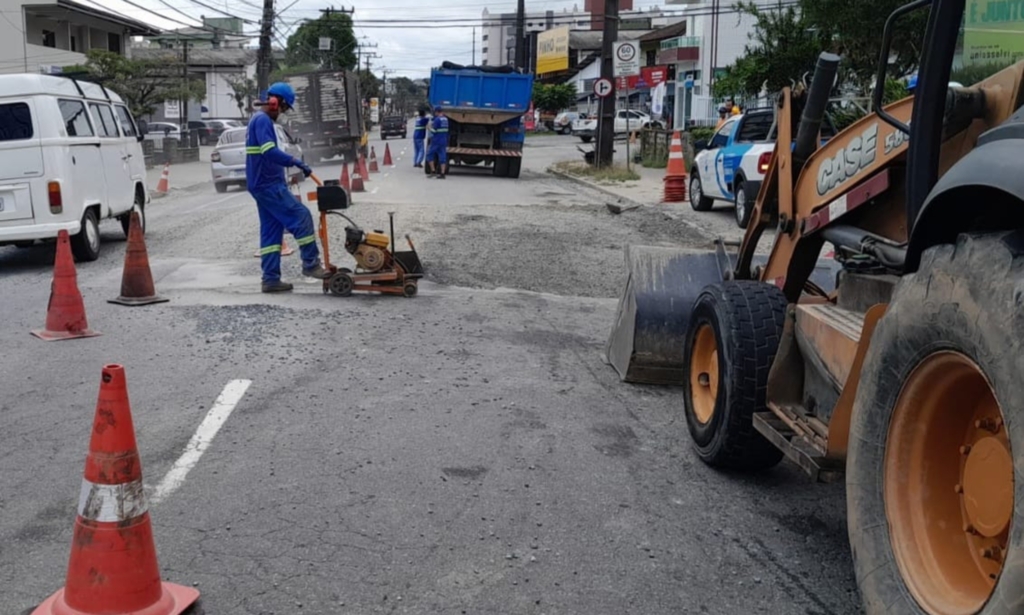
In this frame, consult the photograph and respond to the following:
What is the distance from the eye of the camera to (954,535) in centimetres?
297

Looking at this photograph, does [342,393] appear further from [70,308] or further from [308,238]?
[308,238]

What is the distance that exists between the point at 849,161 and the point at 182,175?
29.9m

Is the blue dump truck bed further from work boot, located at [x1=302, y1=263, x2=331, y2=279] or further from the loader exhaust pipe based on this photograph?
the loader exhaust pipe

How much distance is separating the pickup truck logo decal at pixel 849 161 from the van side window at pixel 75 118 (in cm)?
970

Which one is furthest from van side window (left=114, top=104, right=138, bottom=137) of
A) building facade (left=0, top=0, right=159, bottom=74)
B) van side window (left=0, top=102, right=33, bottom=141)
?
building facade (left=0, top=0, right=159, bottom=74)

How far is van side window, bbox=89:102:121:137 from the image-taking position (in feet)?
43.4

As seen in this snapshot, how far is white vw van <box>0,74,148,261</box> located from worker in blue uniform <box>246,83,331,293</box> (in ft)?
9.89

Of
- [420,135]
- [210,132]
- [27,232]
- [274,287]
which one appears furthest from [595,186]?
Answer: [210,132]

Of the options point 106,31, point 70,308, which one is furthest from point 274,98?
point 106,31

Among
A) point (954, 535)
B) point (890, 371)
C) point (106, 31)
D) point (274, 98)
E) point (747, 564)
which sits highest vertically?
point (106, 31)

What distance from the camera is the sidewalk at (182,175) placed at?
1081 inches

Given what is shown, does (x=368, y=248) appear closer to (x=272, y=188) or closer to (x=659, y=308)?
(x=272, y=188)

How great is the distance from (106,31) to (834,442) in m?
56.1

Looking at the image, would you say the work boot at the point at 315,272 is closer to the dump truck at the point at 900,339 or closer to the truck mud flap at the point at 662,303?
the truck mud flap at the point at 662,303
